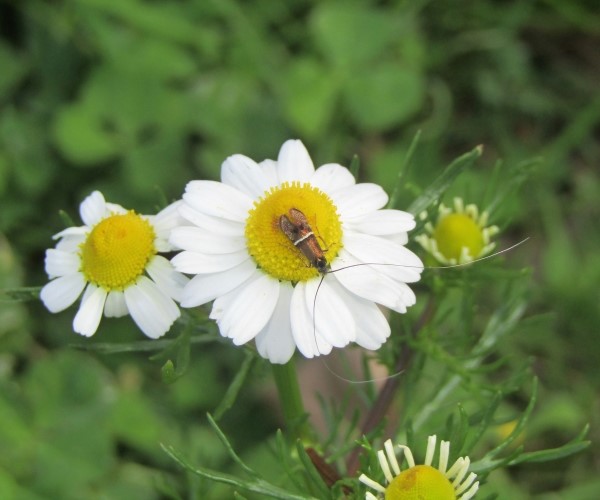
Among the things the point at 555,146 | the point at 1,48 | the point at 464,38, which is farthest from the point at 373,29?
the point at 1,48

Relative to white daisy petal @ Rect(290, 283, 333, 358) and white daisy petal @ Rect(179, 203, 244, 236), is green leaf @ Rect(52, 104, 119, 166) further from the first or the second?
white daisy petal @ Rect(290, 283, 333, 358)

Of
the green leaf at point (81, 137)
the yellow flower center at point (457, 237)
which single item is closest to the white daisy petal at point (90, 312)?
the yellow flower center at point (457, 237)

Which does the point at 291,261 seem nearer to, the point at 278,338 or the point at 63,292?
the point at 278,338

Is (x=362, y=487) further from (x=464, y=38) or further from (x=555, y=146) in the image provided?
(x=464, y=38)

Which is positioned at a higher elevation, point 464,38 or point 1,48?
point 1,48

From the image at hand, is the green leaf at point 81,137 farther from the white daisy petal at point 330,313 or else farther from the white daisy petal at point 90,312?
the white daisy petal at point 330,313
